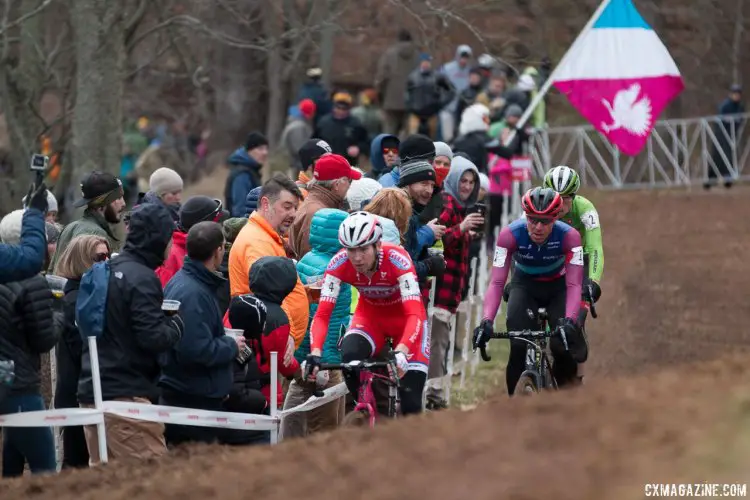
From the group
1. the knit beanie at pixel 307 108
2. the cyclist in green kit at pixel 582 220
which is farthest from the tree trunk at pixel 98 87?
the cyclist in green kit at pixel 582 220

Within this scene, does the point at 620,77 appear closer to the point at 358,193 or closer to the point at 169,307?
the point at 358,193

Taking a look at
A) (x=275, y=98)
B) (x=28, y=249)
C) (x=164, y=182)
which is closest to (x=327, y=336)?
(x=164, y=182)

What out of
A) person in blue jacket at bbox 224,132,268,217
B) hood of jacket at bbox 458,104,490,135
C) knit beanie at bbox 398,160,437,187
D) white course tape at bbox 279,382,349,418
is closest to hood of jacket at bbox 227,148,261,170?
person in blue jacket at bbox 224,132,268,217

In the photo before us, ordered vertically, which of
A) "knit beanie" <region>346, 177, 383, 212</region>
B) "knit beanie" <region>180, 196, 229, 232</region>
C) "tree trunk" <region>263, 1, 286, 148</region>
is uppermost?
"tree trunk" <region>263, 1, 286, 148</region>

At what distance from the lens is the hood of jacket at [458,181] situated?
15.3m

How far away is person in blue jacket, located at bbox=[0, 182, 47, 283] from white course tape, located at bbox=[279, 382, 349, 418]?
A: 7.63 feet

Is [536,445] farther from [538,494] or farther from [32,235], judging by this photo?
[32,235]

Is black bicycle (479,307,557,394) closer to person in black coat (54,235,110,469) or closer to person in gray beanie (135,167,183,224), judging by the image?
person in gray beanie (135,167,183,224)

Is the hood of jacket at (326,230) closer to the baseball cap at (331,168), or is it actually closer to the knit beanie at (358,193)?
the baseball cap at (331,168)

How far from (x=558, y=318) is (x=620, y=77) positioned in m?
8.70

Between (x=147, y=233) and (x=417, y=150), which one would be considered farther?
(x=417, y=150)

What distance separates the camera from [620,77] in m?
21.4

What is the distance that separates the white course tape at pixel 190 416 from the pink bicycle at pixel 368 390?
0.58 meters

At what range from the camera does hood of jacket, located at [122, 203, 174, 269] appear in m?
9.97
